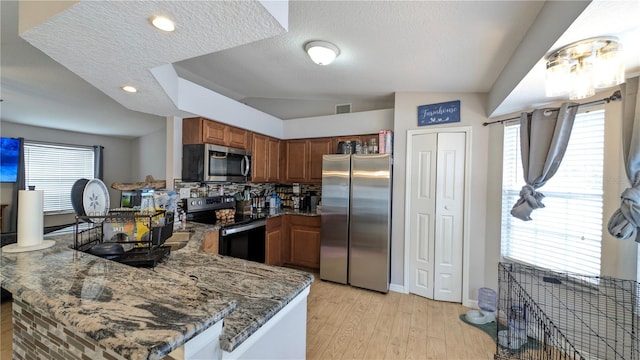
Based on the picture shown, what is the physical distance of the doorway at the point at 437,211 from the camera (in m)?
2.71

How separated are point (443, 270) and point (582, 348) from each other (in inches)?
44.3

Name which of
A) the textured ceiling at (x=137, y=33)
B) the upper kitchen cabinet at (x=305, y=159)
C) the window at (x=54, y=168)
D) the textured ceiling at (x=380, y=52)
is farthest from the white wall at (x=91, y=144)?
the textured ceiling at (x=137, y=33)

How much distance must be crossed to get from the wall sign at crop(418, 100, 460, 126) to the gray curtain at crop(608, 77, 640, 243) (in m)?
1.25

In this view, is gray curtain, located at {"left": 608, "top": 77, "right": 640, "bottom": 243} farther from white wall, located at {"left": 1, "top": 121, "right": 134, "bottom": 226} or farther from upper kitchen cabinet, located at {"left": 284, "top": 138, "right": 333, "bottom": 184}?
white wall, located at {"left": 1, "top": 121, "right": 134, "bottom": 226}

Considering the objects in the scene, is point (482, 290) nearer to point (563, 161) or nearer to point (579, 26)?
point (563, 161)

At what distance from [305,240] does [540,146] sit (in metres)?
A: 2.83

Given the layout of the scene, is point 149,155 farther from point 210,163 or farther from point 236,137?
point 210,163

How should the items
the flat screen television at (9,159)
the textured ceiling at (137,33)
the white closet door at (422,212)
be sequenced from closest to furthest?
the textured ceiling at (137,33) < the white closet door at (422,212) < the flat screen television at (9,159)

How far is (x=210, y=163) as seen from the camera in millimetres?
2721

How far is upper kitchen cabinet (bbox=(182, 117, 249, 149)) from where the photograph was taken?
2.71m

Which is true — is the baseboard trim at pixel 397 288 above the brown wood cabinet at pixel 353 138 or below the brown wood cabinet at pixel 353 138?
below

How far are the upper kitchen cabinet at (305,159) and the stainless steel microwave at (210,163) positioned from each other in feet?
3.28

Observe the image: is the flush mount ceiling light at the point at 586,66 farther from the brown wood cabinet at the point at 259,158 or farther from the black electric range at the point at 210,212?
the brown wood cabinet at the point at 259,158

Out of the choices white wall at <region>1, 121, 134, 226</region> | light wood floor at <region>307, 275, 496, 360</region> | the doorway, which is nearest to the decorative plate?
light wood floor at <region>307, 275, 496, 360</region>
